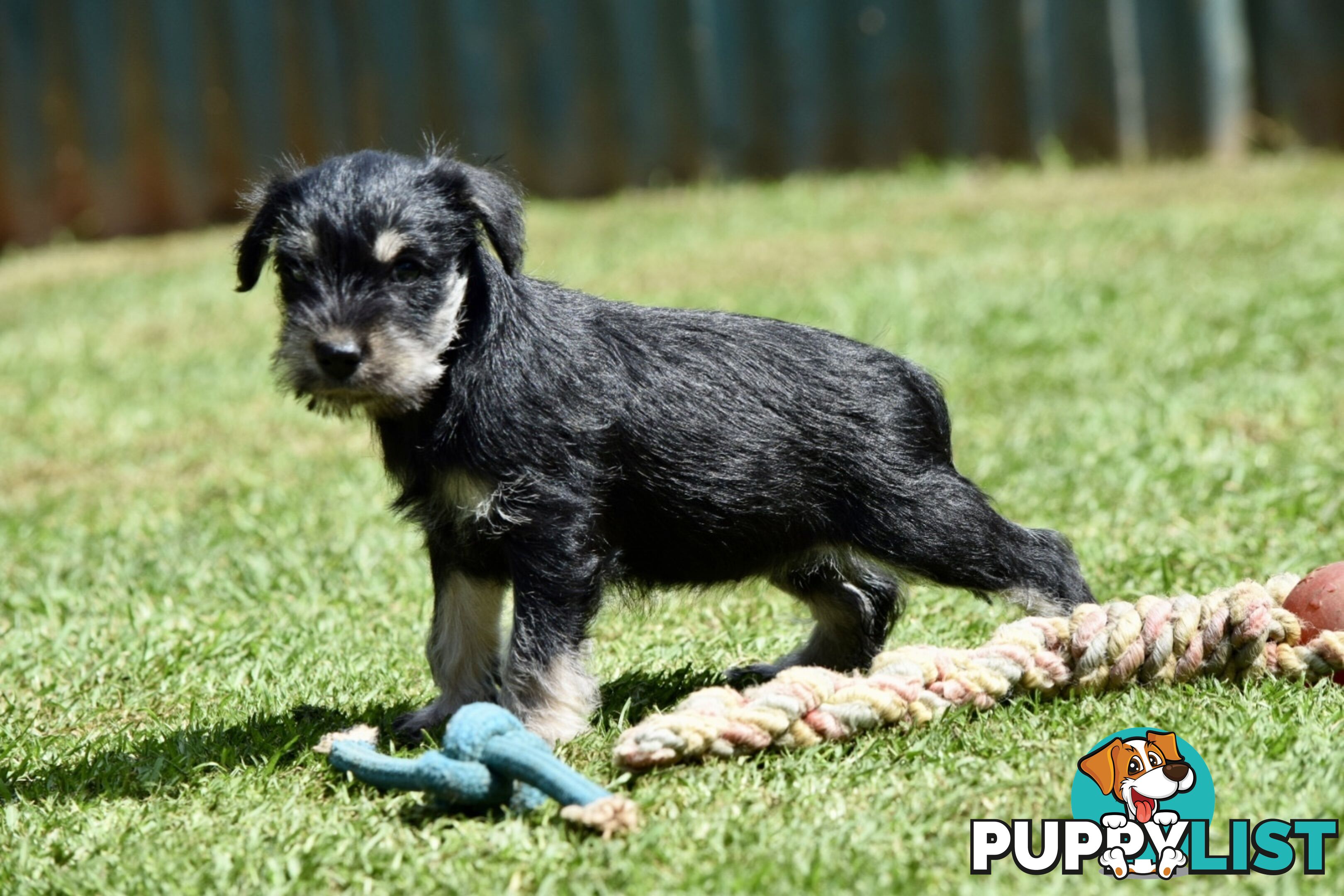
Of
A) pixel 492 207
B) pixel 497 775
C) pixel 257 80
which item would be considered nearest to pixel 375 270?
pixel 492 207

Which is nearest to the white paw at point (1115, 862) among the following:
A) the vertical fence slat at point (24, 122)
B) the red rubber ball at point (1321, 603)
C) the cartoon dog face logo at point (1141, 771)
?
the cartoon dog face logo at point (1141, 771)

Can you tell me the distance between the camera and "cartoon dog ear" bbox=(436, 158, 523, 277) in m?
4.35

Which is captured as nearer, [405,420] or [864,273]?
[405,420]

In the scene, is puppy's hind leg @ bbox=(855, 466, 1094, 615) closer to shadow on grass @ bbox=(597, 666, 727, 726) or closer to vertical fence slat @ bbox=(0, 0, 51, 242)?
shadow on grass @ bbox=(597, 666, 727, 726)

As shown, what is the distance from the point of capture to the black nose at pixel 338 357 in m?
4.03

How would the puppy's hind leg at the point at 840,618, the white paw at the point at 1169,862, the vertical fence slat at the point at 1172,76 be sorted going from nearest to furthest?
the white paw at the point at 1169,862 → the puppy's hind leg at the point at 840,618 → the vertical fence slat at the point at 1172,76

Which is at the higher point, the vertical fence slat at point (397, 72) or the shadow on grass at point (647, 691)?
the vertical fence slat at point (397, 72)

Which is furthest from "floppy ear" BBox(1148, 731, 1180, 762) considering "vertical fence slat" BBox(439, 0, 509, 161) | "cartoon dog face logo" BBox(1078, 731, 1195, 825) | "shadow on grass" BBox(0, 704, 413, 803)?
"vertical fence slat" BBox(439, 0, 509, 161)

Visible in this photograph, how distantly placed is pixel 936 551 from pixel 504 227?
1.52 meters

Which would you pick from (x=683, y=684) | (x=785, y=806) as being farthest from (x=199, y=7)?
(x=785, y=806)

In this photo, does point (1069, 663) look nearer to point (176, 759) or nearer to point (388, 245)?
point (388, 245)

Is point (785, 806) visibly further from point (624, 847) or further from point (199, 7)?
point (199, 7)

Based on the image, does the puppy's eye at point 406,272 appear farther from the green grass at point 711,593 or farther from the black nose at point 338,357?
the green grass at point 711,593

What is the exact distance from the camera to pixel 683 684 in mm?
4785
